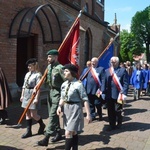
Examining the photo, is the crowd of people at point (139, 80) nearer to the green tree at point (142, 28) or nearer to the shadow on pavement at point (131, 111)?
the shadow on pavement at point (131, 111)

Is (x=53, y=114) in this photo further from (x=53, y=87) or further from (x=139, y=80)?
(x=139, y=80)

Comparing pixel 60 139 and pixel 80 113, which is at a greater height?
pixel 80 113

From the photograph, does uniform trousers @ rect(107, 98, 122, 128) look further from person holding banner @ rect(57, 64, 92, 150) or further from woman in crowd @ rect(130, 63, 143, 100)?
woman in crowd @ rect(130, 63, 143, 100)

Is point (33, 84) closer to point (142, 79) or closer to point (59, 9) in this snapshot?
point (59, 9)

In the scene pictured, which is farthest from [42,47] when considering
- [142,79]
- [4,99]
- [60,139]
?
[60,139]

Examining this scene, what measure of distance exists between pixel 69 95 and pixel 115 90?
2.65 m

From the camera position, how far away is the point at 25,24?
10562 millimetres

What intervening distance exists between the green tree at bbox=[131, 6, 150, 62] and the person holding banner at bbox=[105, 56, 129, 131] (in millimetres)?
54758

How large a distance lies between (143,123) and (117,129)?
1194 millimetres

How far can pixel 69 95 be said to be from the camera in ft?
14.7

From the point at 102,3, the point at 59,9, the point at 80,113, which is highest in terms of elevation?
the point at 102,3

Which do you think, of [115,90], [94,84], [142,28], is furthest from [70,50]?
[142,28]

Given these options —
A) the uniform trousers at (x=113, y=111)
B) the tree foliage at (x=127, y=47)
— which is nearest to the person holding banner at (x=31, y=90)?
the uniform trousers at (x=113, y=111)

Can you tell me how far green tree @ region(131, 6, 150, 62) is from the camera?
60.1m
